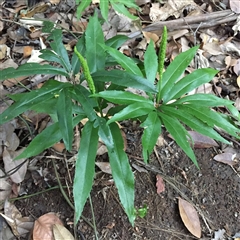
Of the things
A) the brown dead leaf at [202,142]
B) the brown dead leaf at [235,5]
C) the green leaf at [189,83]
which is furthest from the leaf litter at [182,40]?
the green leaf at [189,83]

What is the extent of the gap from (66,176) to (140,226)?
1.59ft

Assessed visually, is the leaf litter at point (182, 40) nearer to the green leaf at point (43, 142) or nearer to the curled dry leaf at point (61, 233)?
the green leaf at point (43, 142)

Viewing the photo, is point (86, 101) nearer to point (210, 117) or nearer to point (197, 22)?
point (210, 117)

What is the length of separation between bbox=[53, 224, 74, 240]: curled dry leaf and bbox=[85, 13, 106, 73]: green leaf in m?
0.81

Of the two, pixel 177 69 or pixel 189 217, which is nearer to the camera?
pixel 177 69

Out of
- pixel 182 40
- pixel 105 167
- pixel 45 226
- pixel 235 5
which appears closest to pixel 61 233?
pixel 45 226

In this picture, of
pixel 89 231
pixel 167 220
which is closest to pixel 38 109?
pixel 89 231

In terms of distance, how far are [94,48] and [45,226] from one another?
3.04 feet

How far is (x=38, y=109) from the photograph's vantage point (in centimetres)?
164

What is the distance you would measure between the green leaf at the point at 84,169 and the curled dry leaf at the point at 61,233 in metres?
0.41

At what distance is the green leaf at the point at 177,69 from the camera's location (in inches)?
65.9

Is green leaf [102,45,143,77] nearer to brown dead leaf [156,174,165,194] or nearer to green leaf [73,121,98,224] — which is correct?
green leaf [73,121,98,224]

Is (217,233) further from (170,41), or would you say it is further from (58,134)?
(170,41)

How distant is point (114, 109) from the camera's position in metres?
1.69
